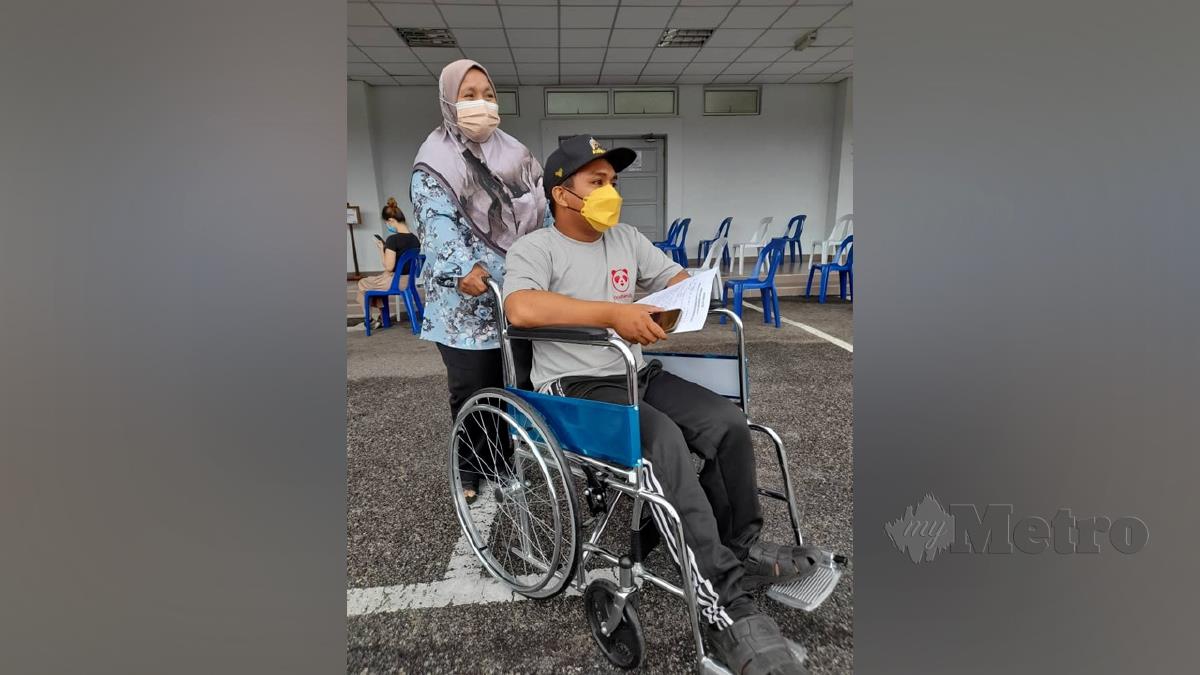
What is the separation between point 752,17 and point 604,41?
6.09ft

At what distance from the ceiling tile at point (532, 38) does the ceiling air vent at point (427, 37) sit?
2.49 feet

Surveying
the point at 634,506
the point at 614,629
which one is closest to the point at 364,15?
the point at 634,506

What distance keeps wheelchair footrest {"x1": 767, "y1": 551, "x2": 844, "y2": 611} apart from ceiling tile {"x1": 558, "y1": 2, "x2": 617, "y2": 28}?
6.52 metres

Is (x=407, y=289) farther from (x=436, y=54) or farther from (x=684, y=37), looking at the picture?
(x=684, y=37)

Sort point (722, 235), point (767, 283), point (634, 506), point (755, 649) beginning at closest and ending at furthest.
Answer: point (755, 649) → point (634, 506) → point (767, 283) → point (722, 235)

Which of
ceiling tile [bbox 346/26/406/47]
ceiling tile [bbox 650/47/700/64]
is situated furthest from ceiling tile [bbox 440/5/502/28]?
ceiling tile [bbox 650/47/700/64]

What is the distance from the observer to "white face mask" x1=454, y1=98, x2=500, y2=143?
5.57 ft

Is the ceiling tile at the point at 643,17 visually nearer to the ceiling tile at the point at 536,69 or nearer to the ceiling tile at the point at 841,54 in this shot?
the ceiling tile at the point at 536,69

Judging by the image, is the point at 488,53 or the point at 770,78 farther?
the point at 770,78

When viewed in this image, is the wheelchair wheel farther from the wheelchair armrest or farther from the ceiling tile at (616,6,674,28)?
the ceiling tile at (616,6,674,28)

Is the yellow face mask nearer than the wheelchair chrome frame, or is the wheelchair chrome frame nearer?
the wheelchair chrome frame

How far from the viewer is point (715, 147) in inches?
392
